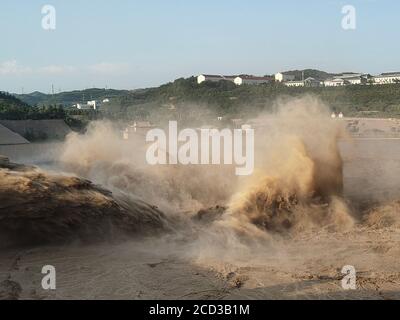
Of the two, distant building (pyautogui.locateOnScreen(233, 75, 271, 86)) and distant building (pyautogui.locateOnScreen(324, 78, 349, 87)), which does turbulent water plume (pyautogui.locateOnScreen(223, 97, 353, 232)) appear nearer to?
distant building (pyautogui.locateOnScreen(324, 78, 349, 87))

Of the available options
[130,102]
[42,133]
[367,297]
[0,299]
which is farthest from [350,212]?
[130,102]

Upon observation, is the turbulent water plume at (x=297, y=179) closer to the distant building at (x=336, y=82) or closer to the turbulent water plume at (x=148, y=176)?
the turbulent water plume at (x=148, y=176)

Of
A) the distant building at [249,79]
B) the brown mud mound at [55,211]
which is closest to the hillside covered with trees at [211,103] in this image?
the distant building at [249,79]

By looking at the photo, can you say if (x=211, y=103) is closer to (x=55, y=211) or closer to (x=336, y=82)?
(x=336, y=82)

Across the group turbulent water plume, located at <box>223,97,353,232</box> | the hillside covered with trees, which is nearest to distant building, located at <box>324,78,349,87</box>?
the hillside covered with trees

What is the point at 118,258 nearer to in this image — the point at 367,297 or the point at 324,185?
the point at 367,297

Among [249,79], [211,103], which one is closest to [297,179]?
[211,103]

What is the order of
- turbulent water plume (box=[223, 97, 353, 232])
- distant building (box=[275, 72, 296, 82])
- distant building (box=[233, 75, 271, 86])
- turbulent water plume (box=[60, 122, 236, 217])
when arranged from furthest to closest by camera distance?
distant building (box=[275, 72, 296, 82]) < distant building (box=[233, 75, 271, 86]) < turbulent water plume (box=[60, 122, 236, 217]) < turbulent water plume (box=[223, 97, 353, 232])

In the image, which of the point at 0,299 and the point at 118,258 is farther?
the point at 118,258

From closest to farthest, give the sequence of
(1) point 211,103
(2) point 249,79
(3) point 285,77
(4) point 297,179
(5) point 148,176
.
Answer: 1. (4) point 297,179
2. (5) point 148,176
3. (1) point 211,103
4. (2) point 249,79
5. (3) point 285,77
